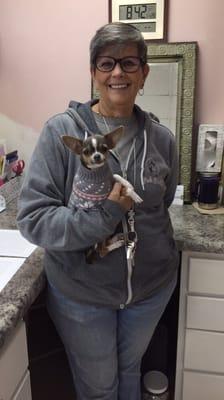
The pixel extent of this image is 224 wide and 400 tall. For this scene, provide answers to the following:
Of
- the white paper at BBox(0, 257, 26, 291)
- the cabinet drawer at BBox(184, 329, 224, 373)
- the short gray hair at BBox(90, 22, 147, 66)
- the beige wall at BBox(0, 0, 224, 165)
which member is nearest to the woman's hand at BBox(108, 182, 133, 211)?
the short gray hair at BBox(90, 22, 147, 66)

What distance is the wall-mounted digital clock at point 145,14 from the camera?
152 cm

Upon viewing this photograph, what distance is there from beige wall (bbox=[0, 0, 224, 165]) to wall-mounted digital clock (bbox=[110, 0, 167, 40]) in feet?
0.12

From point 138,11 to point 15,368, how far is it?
134cm

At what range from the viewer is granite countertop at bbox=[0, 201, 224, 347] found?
936 mm

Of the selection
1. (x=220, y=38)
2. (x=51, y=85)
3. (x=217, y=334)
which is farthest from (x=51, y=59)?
(x=217, y=334)

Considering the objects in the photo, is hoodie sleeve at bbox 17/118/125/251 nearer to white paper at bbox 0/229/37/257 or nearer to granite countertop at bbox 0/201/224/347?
granite countertop at bbox 0/201/224/347

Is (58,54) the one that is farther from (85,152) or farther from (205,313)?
(205,313)

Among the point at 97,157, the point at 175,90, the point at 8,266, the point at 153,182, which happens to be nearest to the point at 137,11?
the point at 175,90

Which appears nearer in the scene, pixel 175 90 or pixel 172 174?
pixel 172 174

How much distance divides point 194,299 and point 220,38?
39.9 inches

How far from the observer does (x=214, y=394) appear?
1.47 metres

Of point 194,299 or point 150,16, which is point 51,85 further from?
point 194,299

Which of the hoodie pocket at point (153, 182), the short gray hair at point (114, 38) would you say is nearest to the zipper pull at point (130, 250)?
the hoodie pocket at point (153, 182)

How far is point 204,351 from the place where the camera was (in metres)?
1.41
